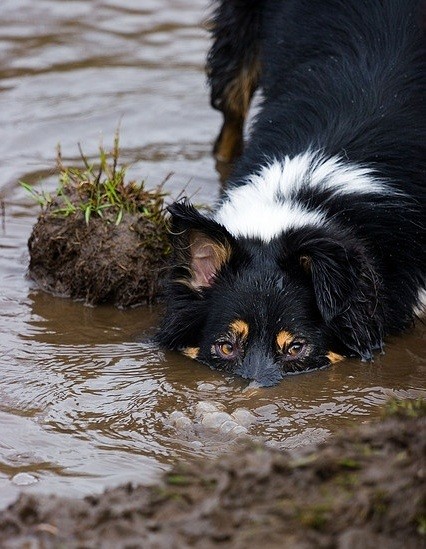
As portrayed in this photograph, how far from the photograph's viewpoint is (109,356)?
19.7 feet

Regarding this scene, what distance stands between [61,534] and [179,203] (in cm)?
277

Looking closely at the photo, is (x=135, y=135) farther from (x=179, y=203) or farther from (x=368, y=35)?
(x=179, y=203)

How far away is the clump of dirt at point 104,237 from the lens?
6469mm

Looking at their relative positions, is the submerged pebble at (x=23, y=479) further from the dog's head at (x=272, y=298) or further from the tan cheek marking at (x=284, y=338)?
the tan cheek marking at (x=284, y=338)

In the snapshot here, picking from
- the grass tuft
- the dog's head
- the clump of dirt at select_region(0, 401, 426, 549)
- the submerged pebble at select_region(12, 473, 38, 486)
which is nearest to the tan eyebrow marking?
the dog's head

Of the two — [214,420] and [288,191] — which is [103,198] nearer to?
[288,191]

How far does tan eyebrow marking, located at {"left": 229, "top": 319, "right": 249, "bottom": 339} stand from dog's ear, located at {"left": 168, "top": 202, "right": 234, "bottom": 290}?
1.11 feet

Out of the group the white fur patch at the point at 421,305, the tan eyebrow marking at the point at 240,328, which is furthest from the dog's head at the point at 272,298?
the white fur patch at the point at 421,305

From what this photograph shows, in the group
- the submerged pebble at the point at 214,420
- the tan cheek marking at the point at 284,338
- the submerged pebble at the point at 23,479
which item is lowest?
the submerged pebble at the point at 23,479

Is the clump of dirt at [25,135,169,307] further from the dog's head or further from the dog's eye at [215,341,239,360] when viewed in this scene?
the dog's eye at [215,341,239,360]

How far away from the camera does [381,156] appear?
6.28 m

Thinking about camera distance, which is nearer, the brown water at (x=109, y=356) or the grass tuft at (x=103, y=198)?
the brown water at (x=109, y=356)

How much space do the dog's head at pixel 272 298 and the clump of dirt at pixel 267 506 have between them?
7.17ft

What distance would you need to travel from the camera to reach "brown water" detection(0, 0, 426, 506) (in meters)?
4.93
